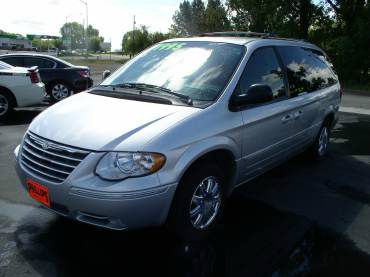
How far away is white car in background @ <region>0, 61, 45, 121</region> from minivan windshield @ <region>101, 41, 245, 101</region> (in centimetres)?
537

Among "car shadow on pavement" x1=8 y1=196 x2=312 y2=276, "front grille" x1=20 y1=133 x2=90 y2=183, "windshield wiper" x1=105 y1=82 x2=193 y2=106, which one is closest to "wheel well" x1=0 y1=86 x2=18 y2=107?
"windshield wiper" x1=105 y1=82 x2=193 y2=106

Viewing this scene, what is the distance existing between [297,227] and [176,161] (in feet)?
5.21

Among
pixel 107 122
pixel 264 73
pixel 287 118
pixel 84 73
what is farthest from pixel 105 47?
pixel 107 122

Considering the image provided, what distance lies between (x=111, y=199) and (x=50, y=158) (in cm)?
65

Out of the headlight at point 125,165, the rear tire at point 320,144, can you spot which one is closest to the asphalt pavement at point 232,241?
the headlight at point 125,165

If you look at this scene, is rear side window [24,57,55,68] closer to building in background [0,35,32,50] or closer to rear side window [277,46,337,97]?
rear side window [277,46,337,97]

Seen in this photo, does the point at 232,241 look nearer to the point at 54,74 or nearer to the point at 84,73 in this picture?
the point at 54,74

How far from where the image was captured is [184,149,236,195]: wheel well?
3555 mm

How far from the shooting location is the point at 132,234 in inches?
146

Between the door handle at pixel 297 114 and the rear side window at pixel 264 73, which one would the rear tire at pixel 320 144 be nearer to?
the door handle at pixel 297 114

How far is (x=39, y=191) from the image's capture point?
329 cm

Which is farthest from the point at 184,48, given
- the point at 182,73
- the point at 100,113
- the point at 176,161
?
the point at 176,161

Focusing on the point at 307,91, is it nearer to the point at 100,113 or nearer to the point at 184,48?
the point at 184,48

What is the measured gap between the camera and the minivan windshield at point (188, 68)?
3.86 m
